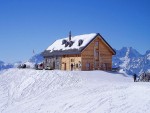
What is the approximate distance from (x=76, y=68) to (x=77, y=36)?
890cm

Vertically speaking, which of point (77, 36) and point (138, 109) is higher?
point (77, 36)

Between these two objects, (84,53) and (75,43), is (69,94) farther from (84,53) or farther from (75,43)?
(75,43)

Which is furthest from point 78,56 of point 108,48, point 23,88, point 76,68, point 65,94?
point 65,94

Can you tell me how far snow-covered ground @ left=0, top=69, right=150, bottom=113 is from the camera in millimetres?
29478

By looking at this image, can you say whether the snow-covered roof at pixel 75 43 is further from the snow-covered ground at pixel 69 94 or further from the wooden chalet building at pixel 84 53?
the snow-covered ground at pixel 69 94

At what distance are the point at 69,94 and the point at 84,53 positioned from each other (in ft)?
72.1

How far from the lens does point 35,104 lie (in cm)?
3606

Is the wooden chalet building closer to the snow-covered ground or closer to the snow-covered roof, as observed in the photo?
the snow-covered roof

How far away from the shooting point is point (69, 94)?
36.5 meters

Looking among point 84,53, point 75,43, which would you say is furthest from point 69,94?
point 75,43

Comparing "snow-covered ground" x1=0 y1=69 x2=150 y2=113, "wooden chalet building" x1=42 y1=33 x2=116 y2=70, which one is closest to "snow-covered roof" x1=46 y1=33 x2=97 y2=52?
"wooden chalet building" x1=42 y1=33 x2=116 y2=70

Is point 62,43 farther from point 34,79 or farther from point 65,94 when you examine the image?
point 65,94

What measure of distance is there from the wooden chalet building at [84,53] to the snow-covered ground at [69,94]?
7.00 metres

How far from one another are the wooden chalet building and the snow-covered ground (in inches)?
276
